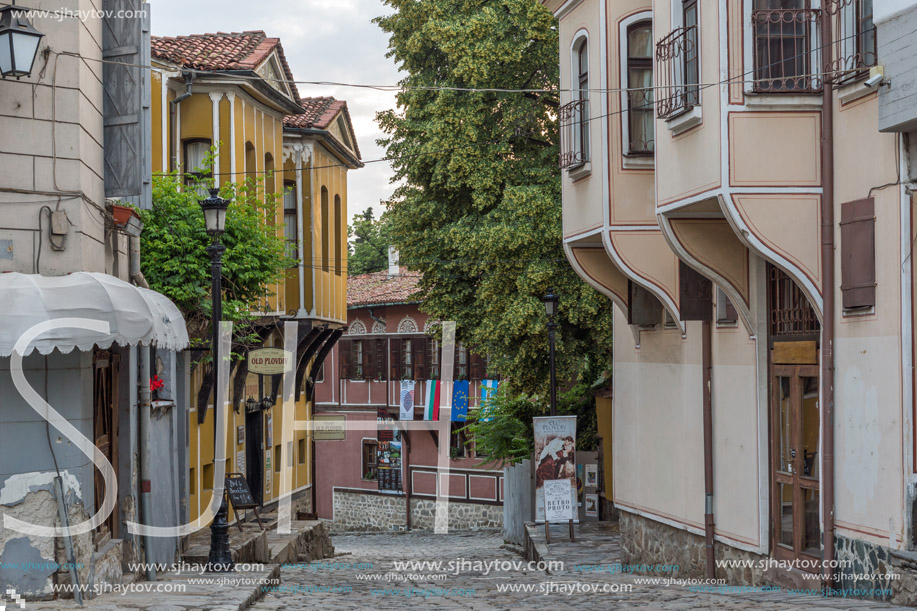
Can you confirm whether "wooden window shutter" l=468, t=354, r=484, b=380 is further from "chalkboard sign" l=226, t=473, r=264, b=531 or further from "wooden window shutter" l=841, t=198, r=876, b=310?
"wooden window shutter" l=841, t=198, r=876, b=310

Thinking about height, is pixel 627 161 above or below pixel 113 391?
above

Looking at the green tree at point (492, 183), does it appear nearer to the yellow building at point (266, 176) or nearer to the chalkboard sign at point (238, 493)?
the yellow building at point (266, 176)

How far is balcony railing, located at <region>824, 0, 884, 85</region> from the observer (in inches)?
410

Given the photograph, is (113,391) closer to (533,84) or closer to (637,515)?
(637,515)

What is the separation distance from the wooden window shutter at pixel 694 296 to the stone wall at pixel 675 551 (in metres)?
2.80

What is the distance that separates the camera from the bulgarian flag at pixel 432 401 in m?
39.9

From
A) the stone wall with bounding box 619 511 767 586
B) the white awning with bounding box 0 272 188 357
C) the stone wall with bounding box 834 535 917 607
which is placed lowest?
the stone wall with bounding box 619 511 767 586

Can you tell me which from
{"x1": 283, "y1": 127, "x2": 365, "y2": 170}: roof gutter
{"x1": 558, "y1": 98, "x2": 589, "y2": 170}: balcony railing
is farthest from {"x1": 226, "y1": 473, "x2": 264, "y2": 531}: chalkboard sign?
{"x1": 283, "y1": 127, "x2": 365, "y2": 170}: roof gutter

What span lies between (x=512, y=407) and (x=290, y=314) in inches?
226

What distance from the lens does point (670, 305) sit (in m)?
14.8

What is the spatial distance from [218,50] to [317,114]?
7010 millimetres

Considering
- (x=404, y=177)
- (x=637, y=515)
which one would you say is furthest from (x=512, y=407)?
(x=637, y=515)

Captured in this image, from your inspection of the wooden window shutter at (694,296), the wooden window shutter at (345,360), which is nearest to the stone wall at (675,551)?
the wooden window shutter at (694,296)

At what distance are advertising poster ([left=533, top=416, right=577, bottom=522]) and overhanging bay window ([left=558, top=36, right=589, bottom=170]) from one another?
4674mm
